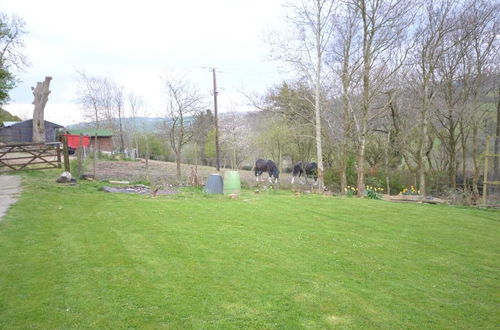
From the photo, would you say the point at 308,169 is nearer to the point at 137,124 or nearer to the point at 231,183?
the point at 231,183

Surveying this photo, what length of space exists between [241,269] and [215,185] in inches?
333

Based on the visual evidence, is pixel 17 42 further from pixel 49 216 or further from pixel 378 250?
pixel 378 250

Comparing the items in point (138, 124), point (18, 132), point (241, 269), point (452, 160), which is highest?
point (138, 124)

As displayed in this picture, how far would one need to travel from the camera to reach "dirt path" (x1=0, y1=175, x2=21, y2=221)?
8945mm

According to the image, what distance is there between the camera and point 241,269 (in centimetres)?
525

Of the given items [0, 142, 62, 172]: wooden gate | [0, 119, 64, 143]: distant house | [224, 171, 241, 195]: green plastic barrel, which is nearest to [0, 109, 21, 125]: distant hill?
[0, 119, 64, 143]: distant house

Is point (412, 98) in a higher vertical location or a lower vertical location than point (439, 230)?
higher

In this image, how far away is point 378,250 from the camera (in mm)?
6402

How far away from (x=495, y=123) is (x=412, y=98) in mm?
5157

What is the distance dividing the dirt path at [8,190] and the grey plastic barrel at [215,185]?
19.6 ft

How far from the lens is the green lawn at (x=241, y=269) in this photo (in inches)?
154

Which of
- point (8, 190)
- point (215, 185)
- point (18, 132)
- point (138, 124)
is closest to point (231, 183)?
point (215, 185)

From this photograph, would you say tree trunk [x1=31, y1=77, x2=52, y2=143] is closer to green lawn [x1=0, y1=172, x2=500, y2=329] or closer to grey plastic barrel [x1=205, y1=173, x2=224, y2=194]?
grey plastic barrel [x1=205, y1=173, x2=224, y2=194]

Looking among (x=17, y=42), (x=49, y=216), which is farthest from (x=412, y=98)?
(x=17, y=42)
